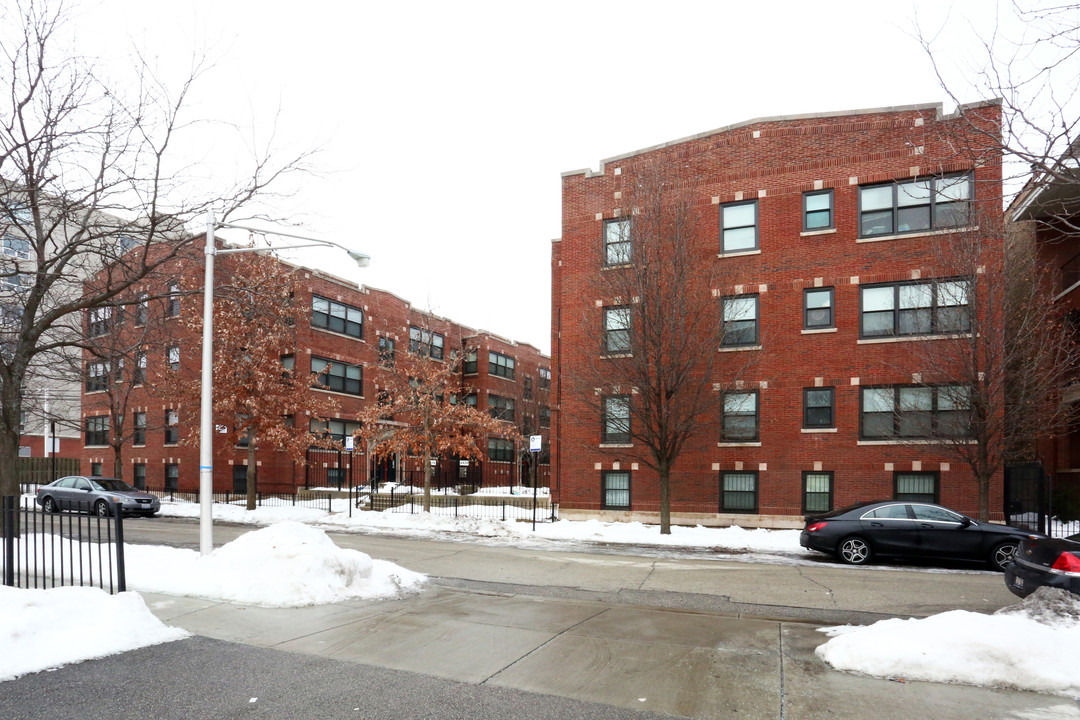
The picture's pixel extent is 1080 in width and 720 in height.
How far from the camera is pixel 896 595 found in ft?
37.6

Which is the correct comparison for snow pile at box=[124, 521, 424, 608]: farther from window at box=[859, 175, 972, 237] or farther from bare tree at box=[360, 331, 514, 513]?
window at box=[859, 175, 972, 237]

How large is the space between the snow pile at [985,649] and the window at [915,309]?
1430 cm

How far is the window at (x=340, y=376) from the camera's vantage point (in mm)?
35906

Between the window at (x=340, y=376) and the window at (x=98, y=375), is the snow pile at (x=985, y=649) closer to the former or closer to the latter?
the window at (x=98, y=375)

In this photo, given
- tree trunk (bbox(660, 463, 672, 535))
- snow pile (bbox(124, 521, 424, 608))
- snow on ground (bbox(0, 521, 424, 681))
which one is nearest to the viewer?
snow on ground (bbox(0, 521, 424, 681))

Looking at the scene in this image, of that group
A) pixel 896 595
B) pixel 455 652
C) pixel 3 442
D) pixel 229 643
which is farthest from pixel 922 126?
pixel 3 442

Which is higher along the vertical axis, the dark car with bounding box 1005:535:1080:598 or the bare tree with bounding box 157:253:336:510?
the bare tree with bounding box 157:253:336:510

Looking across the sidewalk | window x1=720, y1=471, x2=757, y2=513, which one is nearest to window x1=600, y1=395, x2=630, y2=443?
window x1=720, y1=471, x2=757, y2=513

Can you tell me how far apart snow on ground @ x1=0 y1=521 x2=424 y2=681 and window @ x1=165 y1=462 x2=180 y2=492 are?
24.1 m

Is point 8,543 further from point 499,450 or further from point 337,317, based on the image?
point 499,450

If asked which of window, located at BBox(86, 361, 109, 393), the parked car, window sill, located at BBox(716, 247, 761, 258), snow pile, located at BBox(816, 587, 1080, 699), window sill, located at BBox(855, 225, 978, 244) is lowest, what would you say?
the parked car

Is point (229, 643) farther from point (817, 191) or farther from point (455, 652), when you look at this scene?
point (817, 191)

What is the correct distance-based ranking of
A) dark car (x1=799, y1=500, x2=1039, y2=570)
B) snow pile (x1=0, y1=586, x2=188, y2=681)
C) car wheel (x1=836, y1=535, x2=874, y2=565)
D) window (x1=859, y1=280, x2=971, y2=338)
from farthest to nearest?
window (x1=859, y1=280, x2=971, y2=338) < car wheel (x1=836, y1=535, x2=874, y2=565) < dark car (x1=799, y1=500, x2=1039, y2=570) < snow pile (x1=0, y1=586, x2=188, y2=681)

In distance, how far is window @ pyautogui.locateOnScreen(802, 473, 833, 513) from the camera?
72.3 ft
